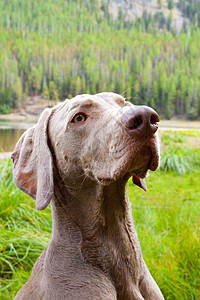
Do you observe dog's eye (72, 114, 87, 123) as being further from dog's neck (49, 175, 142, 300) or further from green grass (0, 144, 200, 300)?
green grass (0, 144, 200, 300)

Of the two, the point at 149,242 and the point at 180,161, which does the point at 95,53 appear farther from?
the point at 149,242

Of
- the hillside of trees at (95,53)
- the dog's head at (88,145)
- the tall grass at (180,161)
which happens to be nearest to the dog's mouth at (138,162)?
the dog's head at (88,145)

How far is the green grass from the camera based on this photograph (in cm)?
193

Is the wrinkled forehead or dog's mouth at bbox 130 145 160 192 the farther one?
the wrinkled forehead

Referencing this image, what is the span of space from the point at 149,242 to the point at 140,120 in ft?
5.30

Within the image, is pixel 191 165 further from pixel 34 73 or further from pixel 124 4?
pixel 124 4

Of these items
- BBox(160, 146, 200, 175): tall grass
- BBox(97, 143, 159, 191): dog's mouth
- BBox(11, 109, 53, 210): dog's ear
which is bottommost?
BBox(160, 146, 200, 175): tall grass

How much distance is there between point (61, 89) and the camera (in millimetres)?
3672

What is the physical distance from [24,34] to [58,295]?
6.15 metres

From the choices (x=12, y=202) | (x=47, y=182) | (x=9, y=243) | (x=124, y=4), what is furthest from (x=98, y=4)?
(x=47, y=182)

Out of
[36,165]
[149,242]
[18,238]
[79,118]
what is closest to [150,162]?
[79,118]

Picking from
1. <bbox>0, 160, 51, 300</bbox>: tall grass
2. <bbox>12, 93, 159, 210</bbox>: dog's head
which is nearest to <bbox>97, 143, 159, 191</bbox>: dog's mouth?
<bbox>12, 93, 159, 210</bbox>: dog's head

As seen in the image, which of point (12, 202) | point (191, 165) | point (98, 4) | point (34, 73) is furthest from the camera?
point (98, 4)

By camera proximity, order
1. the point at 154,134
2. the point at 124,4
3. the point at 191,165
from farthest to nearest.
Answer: the point at 124,4, the point at 191,165, the point at 154,134
